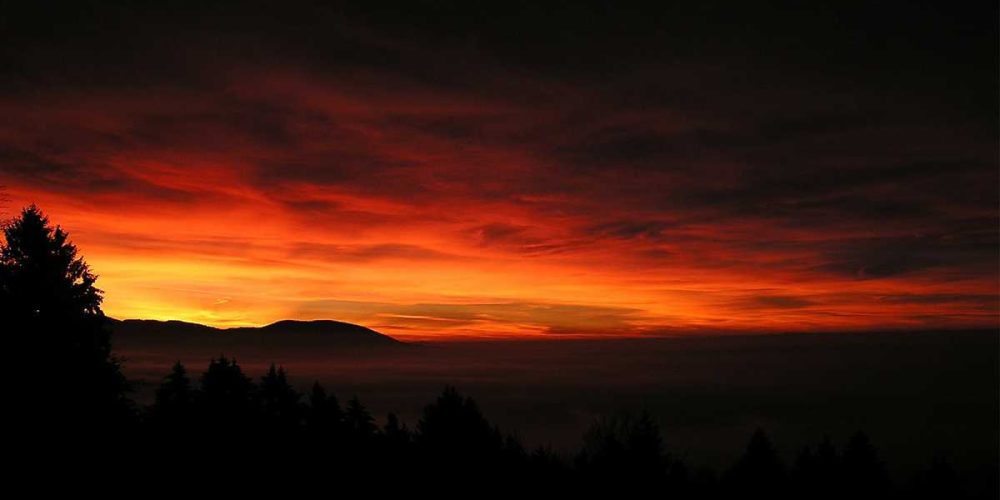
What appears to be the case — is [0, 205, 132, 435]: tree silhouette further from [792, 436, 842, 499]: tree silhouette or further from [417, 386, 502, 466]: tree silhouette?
[792, 436, 842, 499]: tree silhouette

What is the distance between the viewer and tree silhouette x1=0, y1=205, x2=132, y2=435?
20.2 m

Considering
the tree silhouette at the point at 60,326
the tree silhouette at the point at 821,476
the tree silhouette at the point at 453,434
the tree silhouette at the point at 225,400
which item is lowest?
the tree silhouette at the point at 821,476

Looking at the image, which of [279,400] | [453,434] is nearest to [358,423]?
[279,400]

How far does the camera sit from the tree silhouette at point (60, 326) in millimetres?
20203

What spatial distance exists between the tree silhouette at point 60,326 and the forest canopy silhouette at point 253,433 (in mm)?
33

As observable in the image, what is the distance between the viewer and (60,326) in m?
21.0

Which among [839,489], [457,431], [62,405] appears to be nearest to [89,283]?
[62,405]

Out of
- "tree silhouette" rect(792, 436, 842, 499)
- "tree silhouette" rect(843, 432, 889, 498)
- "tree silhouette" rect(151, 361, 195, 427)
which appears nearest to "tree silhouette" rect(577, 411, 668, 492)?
"tree silhouette" rect(792, 436, 842, 499)

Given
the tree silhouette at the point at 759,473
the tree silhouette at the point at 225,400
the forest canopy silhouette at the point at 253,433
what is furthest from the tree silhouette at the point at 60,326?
the tree silhouette at the point at 759,473

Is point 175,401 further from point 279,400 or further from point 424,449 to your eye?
point 424,449

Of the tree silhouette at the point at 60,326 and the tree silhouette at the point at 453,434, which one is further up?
the tree silhouette at the point at 60,326

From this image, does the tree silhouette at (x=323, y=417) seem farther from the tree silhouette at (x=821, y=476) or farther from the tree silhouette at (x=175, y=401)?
the tree silhouette at (x=821, y=476)

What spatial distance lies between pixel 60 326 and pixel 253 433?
1399 centimetres

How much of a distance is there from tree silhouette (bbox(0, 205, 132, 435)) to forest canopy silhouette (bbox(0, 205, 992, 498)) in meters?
0.03
